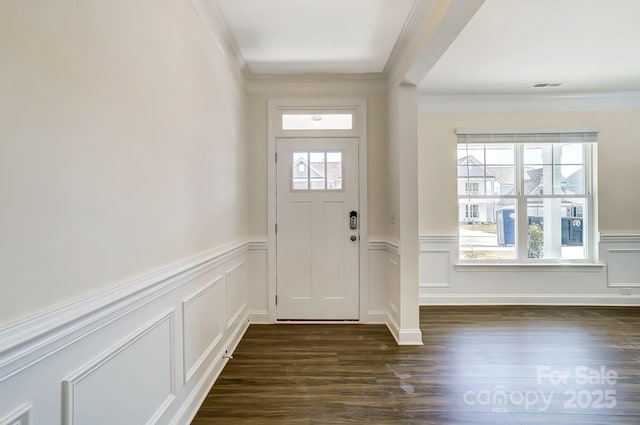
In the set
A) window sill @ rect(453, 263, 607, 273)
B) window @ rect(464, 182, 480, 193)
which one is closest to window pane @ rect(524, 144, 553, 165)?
window @ rect(464, 182, 480, 193)

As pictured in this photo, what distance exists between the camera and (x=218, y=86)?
2473 millimetres

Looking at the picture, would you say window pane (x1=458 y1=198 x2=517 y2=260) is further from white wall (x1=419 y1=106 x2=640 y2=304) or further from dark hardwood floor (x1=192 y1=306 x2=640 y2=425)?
dark hardwood floor (x1=192 y1=306 x2=640 y2=425)

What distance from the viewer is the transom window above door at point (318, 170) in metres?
3.47

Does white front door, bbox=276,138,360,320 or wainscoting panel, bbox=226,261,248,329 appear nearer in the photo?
wainscoting panel, bbox=226,261,248,329

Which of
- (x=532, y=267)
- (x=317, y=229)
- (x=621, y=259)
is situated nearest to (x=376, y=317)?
(x=317, y=229)

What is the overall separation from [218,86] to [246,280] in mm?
1864

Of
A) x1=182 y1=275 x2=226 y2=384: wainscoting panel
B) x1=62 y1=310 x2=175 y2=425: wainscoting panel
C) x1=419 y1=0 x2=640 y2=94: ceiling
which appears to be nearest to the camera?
x1=62 y1=310 x2=175 y2=425: wainscoting panel

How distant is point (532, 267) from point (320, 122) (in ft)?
10.2

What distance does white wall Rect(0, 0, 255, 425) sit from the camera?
2.66 ft

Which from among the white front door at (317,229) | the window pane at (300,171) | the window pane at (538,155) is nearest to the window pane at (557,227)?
the window pane at (538,155)

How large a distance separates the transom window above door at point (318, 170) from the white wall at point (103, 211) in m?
1.43

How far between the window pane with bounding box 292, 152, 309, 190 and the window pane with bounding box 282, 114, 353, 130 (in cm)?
30

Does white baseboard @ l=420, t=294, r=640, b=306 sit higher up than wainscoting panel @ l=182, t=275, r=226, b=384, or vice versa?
wainscoting panel @ l=182, t=275, r=226, b=384

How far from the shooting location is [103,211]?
113 cm
